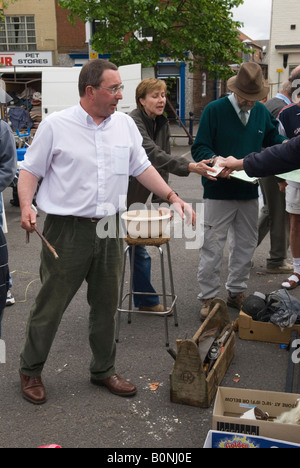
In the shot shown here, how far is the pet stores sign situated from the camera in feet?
97.8

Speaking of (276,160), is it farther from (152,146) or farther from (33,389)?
(33,389)

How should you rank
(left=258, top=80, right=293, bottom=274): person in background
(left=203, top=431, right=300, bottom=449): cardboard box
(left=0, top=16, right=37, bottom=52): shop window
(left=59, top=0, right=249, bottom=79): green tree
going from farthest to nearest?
(left=0, top=16, right=37, bottom=52): shop window
(left=59, top=0, right=249, bottom=79): green tree
(left=258, top=80, right=293, bottom=274): person in background
(left=203, top=431, right=300, bottom=449): cardboard box

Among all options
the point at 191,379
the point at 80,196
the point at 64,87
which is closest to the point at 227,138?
the point at 80,196

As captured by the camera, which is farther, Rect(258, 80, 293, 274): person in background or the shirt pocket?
Rect(258, 80, 293, 274): person in background

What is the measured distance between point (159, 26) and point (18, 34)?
1650 cm

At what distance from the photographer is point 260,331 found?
13.7ft

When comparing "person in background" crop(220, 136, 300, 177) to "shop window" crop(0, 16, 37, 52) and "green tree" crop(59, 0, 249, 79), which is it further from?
"shop window" crop(0, 16, 37, 52)

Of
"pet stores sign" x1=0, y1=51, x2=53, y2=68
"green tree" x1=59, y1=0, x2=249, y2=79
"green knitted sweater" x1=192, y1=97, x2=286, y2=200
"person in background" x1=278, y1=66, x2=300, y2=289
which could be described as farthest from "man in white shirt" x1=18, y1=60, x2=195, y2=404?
"pet stores sign" x1=0, y1=51, x2=53, y2=68

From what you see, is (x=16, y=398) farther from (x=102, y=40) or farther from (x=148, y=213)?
(x=102, y=40)

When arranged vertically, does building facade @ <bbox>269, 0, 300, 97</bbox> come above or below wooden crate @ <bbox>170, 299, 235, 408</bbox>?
above

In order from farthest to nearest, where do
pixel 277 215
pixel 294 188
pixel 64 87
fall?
pixel 64 87, pixel 277 215, pixel 294 188

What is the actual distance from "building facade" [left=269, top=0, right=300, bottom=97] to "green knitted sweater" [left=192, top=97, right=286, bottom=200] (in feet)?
88.6

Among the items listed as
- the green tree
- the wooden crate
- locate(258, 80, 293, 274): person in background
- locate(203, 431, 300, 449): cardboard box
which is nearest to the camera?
locate(203, 431, 300, 449): cardboard box
